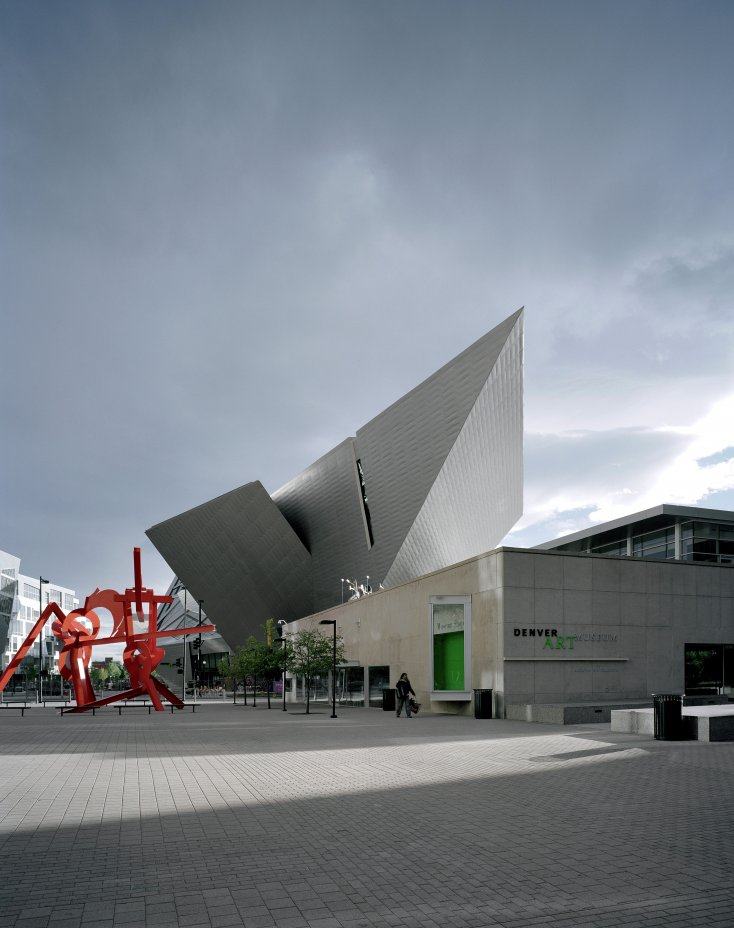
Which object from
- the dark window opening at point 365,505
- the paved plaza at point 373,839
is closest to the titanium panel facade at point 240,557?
the dark window opening at point 365,505

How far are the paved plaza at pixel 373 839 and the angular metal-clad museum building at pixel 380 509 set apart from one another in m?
29.9

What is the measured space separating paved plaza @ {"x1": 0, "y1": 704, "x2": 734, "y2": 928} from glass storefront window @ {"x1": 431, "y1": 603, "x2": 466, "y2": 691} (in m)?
12.3

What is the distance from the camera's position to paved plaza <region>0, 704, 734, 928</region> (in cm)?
589

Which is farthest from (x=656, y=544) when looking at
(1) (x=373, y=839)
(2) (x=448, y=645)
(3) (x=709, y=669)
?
(1) (x=373, y=839)

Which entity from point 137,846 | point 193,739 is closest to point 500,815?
point 137,846

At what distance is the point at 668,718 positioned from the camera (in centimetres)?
1688

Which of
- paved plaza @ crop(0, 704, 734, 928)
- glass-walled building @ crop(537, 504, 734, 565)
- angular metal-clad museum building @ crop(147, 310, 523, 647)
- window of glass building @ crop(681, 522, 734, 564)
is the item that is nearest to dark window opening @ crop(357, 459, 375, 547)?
angular metal-clad museum building @ crop(147, 310, 523, 647)

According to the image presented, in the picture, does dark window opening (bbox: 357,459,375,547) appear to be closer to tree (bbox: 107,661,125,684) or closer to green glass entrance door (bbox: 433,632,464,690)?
green glass entrance door (bbox: 433,632,464,690)

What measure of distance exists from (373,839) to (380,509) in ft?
144

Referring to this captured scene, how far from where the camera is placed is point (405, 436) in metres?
47.7

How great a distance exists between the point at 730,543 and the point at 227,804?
4229 centimetres

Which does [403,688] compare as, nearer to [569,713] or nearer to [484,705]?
[484,705]

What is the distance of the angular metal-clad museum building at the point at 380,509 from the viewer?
4475cm

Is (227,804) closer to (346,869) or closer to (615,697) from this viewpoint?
(346,869)
